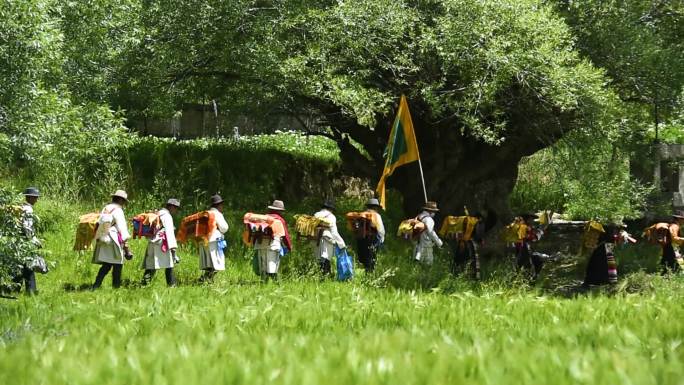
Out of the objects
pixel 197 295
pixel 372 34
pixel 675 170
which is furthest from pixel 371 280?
pixel 675 170


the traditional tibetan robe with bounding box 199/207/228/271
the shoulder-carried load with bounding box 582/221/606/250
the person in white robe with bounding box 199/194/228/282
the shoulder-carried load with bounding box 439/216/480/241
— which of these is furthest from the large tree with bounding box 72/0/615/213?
the traditional tibetan robe with bounding box 199/207/228/271

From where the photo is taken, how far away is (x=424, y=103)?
18812mm

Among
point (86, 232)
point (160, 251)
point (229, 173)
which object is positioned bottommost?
point (160, 251)

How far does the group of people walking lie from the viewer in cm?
1385

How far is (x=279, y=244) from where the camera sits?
14.9 meters

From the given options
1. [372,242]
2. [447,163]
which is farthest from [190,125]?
[372,242]

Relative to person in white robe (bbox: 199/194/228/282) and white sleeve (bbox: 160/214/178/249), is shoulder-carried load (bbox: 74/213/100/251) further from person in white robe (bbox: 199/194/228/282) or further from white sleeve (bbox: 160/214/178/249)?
person in white robe (bbox: 199/194/228/282)

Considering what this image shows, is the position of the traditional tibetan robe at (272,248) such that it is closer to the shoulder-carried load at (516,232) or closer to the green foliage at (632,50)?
the shoulder-carried load at (516,232)

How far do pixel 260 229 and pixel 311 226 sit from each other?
1.29 meters

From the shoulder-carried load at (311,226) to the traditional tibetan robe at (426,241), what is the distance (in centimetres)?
202

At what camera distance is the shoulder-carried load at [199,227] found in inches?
574

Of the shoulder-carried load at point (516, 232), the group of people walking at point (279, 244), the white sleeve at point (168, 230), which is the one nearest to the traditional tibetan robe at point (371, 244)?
the group of people walking at point (279, 244)

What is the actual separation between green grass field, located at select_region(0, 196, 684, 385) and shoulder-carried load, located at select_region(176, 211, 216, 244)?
9.08 ft

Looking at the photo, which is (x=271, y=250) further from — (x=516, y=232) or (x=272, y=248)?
(x=516, y=232)
